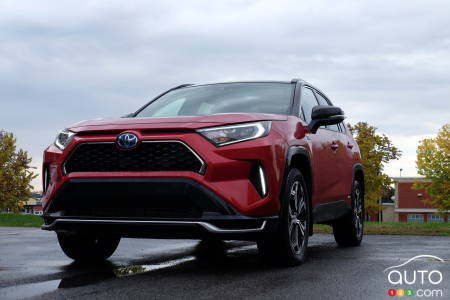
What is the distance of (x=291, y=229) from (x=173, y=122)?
56.4 inches

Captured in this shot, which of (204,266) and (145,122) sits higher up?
(145,122)

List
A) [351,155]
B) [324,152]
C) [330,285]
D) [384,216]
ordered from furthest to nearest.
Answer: [384,216] → [351,155] → [324,152] → [330,285]

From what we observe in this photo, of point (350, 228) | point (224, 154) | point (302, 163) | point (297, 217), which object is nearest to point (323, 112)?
point (302, 163)

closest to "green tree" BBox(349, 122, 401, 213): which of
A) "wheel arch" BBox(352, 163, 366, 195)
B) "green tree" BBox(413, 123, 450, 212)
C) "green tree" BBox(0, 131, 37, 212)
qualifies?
"green tree" BBox(413, 123, 450, 212)

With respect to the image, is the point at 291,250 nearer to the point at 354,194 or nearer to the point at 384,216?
the point at 354,194

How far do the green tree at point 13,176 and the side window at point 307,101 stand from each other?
42.7 m

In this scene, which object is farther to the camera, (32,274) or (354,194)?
(354,194)

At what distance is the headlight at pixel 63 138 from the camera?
566 cm

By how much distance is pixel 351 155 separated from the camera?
854 cm

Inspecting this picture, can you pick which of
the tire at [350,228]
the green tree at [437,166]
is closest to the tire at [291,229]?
the tire at [350,228]

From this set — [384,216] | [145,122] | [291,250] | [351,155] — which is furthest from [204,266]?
[384,216]

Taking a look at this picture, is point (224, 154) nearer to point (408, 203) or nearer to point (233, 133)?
point (233, 133)

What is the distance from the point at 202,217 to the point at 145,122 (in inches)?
37.0

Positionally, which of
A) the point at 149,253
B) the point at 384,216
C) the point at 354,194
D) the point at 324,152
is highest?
the point at 324,152
